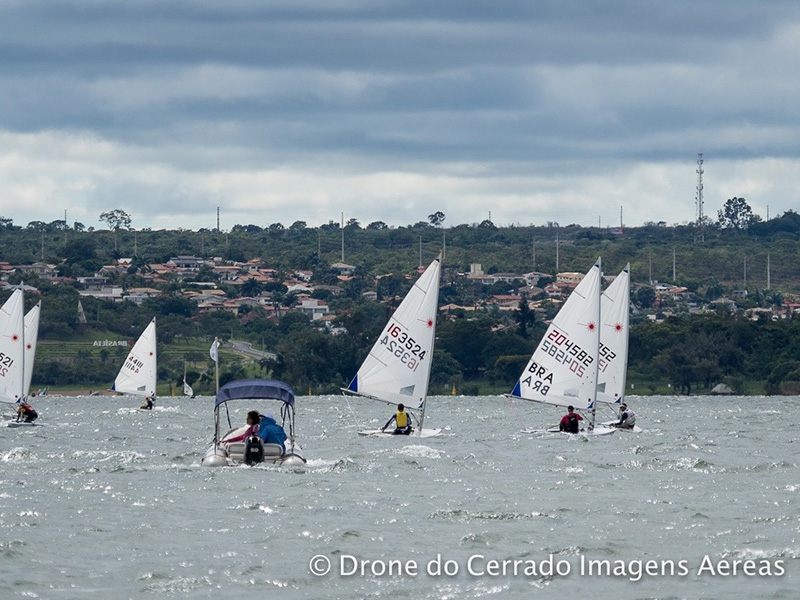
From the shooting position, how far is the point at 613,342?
56.1 m

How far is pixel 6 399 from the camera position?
6128 cm

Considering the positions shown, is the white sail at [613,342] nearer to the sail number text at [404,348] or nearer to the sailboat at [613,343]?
the sailboat at [613,343]

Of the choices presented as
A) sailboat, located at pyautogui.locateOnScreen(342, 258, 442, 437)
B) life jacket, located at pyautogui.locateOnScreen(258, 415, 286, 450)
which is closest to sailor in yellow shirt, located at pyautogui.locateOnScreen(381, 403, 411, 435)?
sailboat, located at pyautogui.locateOnScreen(342, 258, 442, 437)

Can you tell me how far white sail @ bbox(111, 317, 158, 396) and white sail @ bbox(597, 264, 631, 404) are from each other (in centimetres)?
3739

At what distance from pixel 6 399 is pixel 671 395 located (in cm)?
9279

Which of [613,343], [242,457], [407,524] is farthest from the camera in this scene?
[613,343]

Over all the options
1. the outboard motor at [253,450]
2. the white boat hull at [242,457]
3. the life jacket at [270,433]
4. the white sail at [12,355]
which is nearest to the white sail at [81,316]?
the white sail at [12,355]

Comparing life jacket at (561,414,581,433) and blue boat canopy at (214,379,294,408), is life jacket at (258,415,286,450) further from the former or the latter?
life jacket at (561,414,581,433)

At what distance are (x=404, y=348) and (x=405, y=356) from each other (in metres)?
0.26

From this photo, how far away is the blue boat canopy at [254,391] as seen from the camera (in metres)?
38.5

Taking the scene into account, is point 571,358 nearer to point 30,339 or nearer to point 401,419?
point 401,419

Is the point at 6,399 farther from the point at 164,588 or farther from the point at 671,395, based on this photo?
the point at 671,395

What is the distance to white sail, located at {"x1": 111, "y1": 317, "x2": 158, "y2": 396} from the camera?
87312mm

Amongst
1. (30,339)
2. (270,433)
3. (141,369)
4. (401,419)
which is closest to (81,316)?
(141,369)
